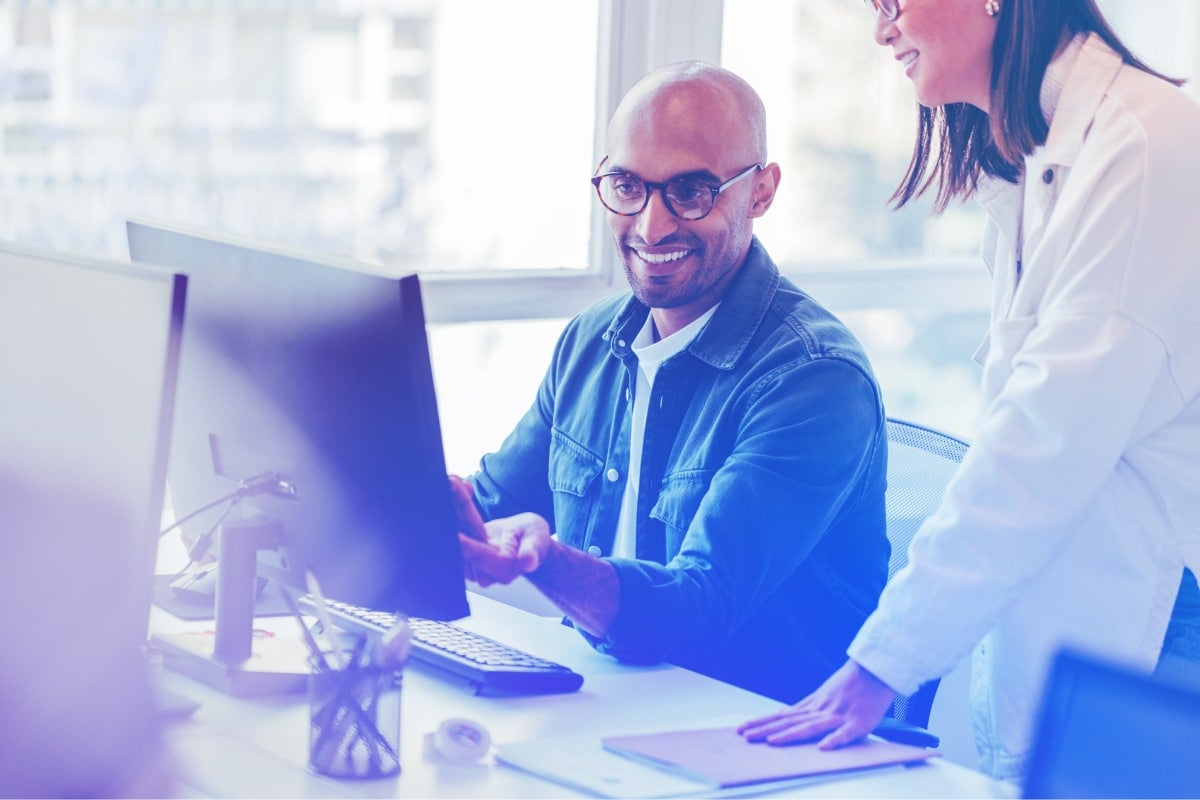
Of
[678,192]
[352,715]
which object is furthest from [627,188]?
[352,715]

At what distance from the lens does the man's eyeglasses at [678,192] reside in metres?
2.11

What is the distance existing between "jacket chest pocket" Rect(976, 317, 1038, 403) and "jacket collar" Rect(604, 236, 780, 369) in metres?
0.41

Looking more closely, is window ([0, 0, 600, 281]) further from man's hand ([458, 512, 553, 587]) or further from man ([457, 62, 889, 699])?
man's hand ([458, 512, 553, 587])

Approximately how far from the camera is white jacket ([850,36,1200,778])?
5.11ft

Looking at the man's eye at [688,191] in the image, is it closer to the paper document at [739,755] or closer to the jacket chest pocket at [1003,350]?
the jacket chest pocket at [1003,350]

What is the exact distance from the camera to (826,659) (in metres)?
1.97

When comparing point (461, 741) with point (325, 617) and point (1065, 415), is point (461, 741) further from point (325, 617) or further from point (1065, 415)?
point (1065, 415)

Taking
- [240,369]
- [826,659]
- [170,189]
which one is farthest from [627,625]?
[170,189]

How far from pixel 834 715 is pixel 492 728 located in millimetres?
349

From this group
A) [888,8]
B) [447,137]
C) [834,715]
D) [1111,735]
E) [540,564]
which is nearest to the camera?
[1111,735]

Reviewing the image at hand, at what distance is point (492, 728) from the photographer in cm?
155

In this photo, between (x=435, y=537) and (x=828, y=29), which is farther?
(x=828, y=29)

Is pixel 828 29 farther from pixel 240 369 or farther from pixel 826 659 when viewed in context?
pixel 240 369

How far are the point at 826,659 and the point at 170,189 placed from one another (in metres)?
1.31
